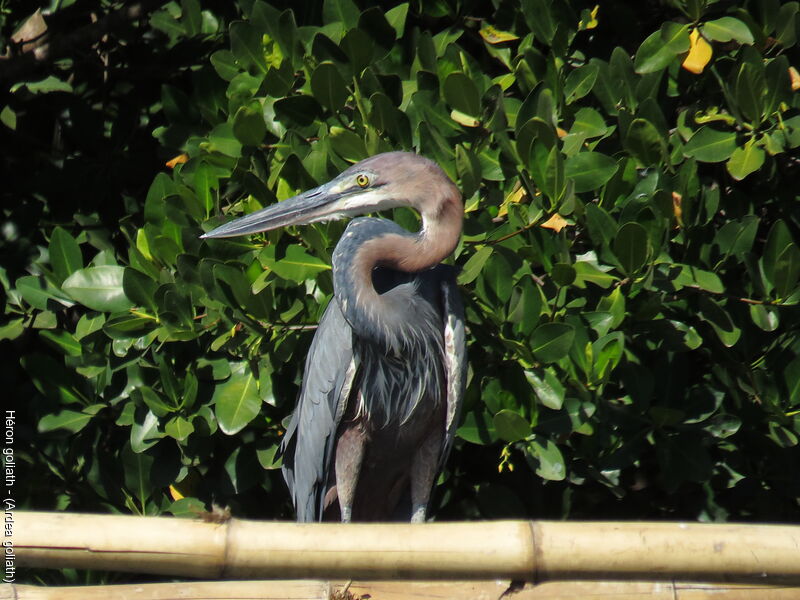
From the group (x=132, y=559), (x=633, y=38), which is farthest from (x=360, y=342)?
(x=633, y=38)

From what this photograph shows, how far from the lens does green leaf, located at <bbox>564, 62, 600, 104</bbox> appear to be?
289cm

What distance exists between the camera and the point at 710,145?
114 inches

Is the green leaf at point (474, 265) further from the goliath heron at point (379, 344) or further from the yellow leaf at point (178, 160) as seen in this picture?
the yellow leaf at point (178, 160)

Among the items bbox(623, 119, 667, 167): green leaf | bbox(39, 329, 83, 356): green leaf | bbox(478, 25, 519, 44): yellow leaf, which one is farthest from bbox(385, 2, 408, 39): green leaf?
bbox(39, 329, 83, 356): green leaf

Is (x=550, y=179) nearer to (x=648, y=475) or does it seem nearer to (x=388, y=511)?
(x=388, y=511)

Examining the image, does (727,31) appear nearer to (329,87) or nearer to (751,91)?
(751,91)

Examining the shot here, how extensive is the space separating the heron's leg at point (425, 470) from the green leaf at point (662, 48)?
1.16 metres

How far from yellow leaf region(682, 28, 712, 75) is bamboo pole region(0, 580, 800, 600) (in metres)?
1.62

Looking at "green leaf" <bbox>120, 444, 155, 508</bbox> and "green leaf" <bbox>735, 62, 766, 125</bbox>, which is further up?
"green leaf" <bbox>735, 62, 766, 125</bbox>

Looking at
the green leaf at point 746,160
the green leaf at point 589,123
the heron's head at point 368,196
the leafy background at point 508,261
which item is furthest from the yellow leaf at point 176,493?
the green leaf at point 746,160

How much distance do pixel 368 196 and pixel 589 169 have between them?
0.59m

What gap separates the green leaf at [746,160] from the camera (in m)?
2.82

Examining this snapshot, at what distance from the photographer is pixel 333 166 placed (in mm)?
2822

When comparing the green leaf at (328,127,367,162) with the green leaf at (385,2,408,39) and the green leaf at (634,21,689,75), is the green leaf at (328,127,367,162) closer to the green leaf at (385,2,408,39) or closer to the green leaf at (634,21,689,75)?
the green leaf at (385,2,408,39)
